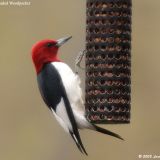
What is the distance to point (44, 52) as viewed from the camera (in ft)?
41.9

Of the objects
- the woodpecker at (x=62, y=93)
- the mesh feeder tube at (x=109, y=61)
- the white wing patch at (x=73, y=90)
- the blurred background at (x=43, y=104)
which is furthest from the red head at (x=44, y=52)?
the blurred background at (x=43, y=104)

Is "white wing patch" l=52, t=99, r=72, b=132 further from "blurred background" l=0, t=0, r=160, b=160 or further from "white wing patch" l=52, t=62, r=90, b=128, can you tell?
"blurred background" l=0, t=0, r=160, b=160

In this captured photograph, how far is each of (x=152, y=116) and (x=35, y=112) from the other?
1.75 m

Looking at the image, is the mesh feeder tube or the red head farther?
the red head

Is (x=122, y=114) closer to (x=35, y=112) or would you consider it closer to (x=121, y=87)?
(x=121, y=87)

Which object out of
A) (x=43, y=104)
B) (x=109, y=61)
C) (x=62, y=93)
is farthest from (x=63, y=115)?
(x=43, y=104)

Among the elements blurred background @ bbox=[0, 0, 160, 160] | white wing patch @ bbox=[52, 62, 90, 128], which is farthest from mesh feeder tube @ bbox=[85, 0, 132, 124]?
blurred background @ bbox=[0, 0, 160, 160]

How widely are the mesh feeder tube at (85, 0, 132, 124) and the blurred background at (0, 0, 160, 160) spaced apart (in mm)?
3605

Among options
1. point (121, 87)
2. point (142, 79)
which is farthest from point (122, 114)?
point (142, 79)

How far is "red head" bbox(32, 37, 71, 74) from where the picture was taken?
12750 millimetres

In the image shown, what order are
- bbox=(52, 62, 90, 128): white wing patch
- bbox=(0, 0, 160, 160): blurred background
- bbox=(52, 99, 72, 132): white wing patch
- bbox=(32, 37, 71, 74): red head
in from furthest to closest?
bbox=(0, 0, 160, 160): blurred background
bbox=(32, 37, 71, 74): red head
bbox=(52, 62, 90, 128): white wing patch
bbox=(52, 99, 72, 132): white wing patch

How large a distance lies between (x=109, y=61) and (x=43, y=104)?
175 inches

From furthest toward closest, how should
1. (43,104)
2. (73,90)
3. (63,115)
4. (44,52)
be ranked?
(43,104) → (44,52) → (73,90) → (63,115)

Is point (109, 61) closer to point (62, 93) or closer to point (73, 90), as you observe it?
point (73, 90)
